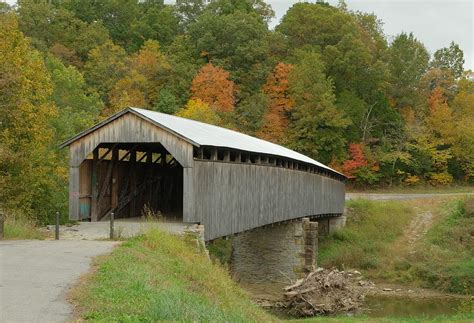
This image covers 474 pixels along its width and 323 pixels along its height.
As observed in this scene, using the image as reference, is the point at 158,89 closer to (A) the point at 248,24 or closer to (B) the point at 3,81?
(A) the point at 248,24

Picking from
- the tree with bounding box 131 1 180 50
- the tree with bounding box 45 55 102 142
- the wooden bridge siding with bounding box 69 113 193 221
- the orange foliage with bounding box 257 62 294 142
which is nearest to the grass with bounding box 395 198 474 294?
the orange foliage with bounding box 257 62 294 142

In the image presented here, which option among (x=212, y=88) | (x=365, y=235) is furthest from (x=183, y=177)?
(x=212, y=88)

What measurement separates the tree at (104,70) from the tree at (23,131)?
20.1m

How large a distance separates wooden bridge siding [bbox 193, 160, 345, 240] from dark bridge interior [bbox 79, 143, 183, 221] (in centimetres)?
232

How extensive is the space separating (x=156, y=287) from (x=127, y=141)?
8.33 m

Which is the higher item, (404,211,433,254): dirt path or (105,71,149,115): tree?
(105,71,149,115): tree

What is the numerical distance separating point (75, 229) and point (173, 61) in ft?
102

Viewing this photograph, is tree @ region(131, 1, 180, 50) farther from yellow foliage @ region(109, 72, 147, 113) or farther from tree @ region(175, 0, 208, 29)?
yellow foliage @ region(109, 72, 147, 113)

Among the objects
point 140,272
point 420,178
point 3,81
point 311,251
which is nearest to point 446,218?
point 311,251

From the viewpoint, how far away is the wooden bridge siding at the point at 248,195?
1603 cm

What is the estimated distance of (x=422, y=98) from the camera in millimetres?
49562

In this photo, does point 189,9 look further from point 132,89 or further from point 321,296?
point 321,296

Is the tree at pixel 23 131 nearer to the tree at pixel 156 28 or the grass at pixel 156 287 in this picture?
the grass at pixel 156 287

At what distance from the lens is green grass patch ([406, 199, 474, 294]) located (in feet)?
81.1
